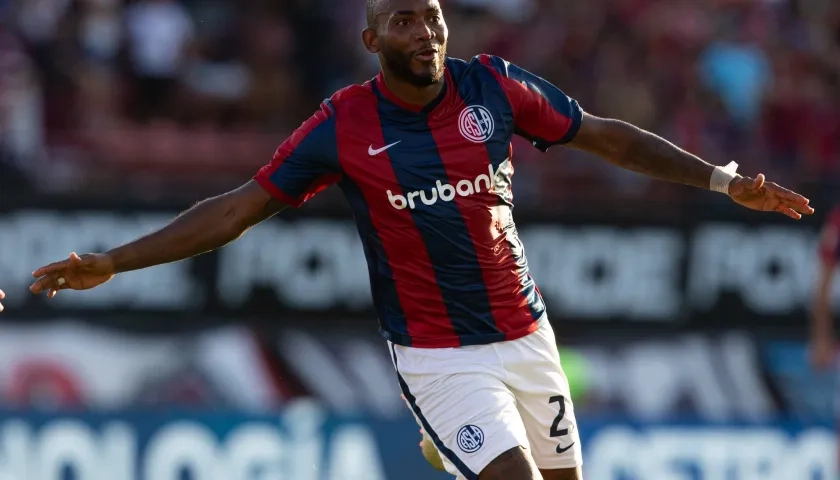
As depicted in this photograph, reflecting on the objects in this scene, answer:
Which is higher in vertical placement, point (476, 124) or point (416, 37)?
point (416, 37)

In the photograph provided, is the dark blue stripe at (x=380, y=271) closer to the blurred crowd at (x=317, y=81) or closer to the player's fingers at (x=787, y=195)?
the player's fingers at (x=787, y=195)

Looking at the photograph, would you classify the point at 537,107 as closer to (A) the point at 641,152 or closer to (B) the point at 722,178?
(A) the point at 641,152

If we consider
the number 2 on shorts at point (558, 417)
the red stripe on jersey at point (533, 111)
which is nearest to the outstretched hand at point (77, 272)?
the red stripe on jersey at point (533, 111)

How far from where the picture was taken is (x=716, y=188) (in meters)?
5.79

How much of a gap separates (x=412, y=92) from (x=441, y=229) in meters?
0.53

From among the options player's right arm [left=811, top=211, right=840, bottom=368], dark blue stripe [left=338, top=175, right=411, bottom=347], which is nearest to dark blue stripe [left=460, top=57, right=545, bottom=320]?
dark blue stripe [left=338, top=175, right=411, bottom=347]

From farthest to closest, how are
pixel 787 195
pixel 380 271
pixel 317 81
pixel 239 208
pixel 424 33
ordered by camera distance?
pixel 317 81 < pixel 380 271 < pixel 239 208 < pixel 787 195 < pixel 424 33

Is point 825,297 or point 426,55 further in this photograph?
point 825,297

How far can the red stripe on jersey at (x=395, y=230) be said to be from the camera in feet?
18.5

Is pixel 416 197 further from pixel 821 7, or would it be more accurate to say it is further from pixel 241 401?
pixel 821 7

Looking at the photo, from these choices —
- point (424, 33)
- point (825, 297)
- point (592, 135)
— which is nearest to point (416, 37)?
point (424, 33)

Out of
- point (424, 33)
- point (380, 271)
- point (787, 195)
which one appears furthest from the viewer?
point (380, 271)

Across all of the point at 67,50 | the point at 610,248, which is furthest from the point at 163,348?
the point at 610,248

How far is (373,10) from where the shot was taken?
5.65m
